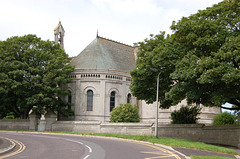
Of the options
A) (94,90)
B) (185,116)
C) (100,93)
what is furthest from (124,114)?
(185,116)

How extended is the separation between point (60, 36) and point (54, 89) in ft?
71.9

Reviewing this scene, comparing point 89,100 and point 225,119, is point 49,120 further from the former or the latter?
point 225,119

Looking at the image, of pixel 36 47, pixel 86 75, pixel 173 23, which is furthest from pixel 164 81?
pixel 36 47

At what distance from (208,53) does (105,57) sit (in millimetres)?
26370

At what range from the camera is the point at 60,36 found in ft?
186

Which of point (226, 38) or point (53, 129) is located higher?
point (226, 38)

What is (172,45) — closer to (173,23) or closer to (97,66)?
(173,23)

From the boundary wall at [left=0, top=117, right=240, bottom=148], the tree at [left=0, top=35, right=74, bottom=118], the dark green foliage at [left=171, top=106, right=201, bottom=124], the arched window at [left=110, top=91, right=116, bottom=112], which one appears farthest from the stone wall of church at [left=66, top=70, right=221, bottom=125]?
the dark green foliage at [left=171, top=106, right=201, bottom=124]

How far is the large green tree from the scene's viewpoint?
63.7ft

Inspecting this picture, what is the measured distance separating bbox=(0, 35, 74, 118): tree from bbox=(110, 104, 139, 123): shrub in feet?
27.0

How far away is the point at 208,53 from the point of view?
75.0 feet

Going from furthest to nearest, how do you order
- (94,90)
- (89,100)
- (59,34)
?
(59,34)
(89,100)
(94,90)

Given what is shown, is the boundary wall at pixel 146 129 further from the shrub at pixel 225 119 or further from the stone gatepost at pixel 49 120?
the shrub at pixel 225 119

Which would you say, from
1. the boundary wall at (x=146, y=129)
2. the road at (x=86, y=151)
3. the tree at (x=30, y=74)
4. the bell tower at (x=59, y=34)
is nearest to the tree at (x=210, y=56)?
the boundary wall at (x=146, y=129)
